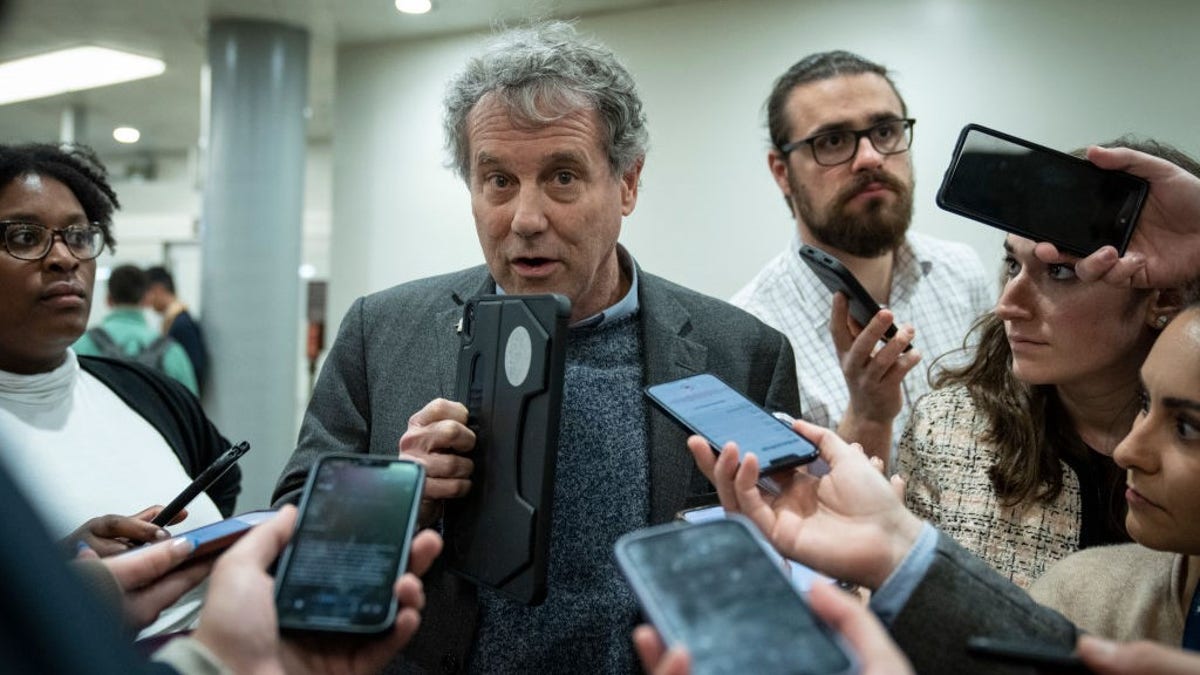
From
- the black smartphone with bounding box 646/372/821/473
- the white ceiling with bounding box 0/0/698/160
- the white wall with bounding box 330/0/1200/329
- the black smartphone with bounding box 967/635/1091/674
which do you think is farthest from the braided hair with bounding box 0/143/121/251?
the white wall with bounding box 330/0/1200/329

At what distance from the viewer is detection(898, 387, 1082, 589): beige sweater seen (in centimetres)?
160

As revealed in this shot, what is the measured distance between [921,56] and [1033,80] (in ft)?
1.65

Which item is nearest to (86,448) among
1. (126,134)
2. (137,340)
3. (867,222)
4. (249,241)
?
(867,222)

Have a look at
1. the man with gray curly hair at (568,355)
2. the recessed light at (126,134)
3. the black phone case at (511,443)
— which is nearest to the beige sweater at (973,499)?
the man with gray curly hair at (568,355)

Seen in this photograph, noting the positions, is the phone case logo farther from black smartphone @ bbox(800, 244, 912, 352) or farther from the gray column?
the gray column

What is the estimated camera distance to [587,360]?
1.70 meters

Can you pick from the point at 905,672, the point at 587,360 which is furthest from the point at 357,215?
the point at 905,672

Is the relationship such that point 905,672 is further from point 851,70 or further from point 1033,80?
point 1033,80

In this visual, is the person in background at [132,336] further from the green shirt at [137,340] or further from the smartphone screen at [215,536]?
the smartphone screen at [215,536]

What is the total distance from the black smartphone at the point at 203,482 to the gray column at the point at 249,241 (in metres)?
3.88

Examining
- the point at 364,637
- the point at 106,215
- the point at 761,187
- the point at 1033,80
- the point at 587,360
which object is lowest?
the point at 364,637

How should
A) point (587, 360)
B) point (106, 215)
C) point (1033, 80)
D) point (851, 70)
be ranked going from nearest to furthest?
point (587, 360) < point (106, 215) < point (851, 70) < point (1033, 80)

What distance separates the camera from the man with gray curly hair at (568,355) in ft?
4.97

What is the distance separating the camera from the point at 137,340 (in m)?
4.82
